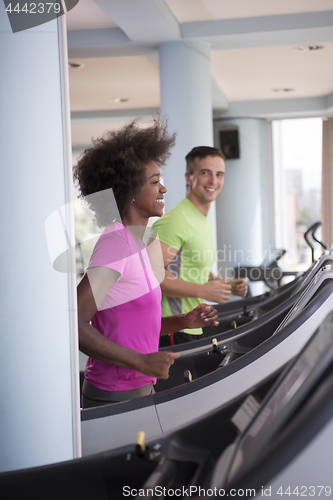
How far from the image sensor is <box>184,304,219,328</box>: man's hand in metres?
1.56

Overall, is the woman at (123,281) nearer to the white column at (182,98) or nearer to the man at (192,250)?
the man at (192,250)

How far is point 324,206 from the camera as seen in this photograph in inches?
272

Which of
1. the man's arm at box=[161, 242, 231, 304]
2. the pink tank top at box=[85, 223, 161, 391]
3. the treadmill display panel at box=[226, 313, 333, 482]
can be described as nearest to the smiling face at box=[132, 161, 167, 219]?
the pink tank top at box=[85, 223, 161, 391]

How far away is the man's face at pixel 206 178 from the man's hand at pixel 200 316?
0.72 m

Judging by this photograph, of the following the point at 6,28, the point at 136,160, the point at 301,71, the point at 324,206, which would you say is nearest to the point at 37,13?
the point at 6,28

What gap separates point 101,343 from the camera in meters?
1.09

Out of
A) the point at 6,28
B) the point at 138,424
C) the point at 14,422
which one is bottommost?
the point at 138,424

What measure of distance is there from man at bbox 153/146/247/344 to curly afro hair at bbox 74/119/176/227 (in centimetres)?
48

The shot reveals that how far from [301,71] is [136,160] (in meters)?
4.11

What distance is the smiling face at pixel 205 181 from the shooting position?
2.16 metres

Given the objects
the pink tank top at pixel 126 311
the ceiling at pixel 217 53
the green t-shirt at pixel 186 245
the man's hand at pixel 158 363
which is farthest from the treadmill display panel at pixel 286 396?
the ceiling at pixel 217 53

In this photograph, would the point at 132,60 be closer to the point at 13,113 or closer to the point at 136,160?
the point at 136,160

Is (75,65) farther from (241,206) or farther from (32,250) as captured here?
(32,250)

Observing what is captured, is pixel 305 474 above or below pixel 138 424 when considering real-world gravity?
above
